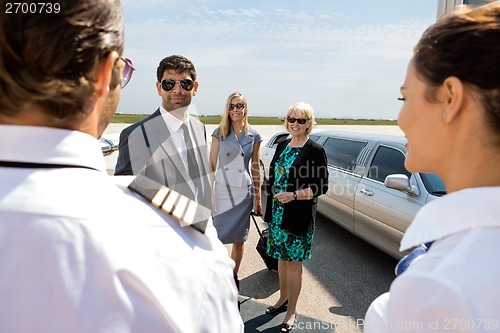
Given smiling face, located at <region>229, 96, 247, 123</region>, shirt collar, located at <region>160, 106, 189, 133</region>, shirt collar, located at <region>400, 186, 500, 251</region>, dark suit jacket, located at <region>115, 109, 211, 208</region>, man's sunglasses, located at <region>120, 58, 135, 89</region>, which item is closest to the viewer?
shirt collar, located at <region>400, 186, 500, 251</region>

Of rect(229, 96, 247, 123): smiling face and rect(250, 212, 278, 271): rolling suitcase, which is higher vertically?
rect(229, 96, 247, 123): smiling face

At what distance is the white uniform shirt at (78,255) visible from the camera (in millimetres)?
573

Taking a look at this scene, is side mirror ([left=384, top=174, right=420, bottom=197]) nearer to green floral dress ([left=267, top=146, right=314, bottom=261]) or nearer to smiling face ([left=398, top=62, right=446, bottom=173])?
green floral dress ([left=267, top=146, right=314, bottom=261])

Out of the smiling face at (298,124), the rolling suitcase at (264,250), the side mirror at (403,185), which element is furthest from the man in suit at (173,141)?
the side mirror at (403,185)

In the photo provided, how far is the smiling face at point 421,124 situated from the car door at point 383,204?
9.53 ft

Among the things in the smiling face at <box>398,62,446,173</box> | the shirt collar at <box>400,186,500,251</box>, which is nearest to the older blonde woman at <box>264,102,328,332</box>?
the smiling face at <box>398,62,446,173</box>

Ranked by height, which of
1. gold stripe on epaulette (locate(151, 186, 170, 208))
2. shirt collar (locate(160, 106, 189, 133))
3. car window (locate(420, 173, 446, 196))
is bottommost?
car window (locate(420, 173, 446, 196))

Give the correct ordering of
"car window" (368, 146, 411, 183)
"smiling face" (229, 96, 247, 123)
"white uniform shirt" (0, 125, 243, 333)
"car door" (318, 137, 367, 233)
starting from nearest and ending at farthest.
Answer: "white uniform shirt" (0, 125, 243, 333), "smiling face" (229, 96, 247, 123), "car window" (368, 146, 411, 183), "car door" (318, 137, 367, 233)

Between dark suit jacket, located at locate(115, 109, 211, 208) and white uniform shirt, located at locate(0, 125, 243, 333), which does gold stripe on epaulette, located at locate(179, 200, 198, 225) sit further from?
dark suit jacket, located at locate(115, 109, 211, 208)

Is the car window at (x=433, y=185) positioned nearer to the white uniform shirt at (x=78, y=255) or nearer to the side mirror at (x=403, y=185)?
the side mirror at (x=403, y=185)

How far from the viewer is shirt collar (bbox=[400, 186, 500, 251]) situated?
712 mm

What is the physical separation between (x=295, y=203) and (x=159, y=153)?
157 centimetres

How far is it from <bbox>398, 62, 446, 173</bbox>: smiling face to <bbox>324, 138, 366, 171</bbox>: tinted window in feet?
14.5

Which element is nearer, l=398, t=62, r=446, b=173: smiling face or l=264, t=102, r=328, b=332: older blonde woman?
l=398, t=62, r=446, b=173: smiling face
